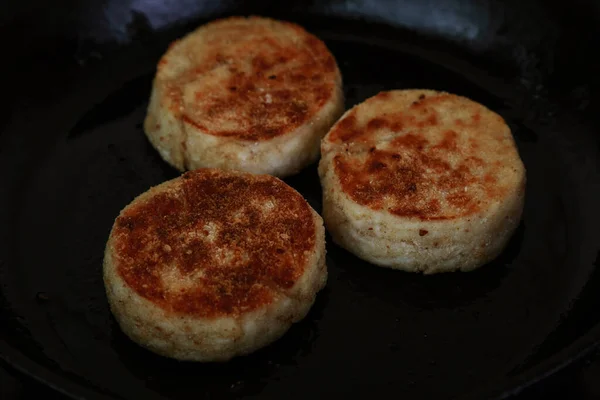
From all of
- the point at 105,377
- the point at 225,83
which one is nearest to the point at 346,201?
the point at 225,83

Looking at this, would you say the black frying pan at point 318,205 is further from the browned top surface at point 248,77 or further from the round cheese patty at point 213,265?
the browned top surface at point 248,77

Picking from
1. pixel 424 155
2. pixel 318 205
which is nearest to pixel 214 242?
pixel 318 205

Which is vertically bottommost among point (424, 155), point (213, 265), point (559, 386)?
point (559, 386)

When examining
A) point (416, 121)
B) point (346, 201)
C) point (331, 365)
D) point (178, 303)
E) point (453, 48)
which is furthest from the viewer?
point (453, 48)

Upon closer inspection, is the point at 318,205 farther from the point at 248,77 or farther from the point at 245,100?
the point at 248,77

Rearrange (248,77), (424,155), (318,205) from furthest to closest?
(248,77)
(318,205)
(424,155)

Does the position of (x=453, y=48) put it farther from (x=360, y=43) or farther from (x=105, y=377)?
(x=105, y=377)

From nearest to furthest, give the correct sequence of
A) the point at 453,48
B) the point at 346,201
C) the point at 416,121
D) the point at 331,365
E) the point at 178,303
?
the point at 178,303 → the point at 331,365 → the point at 346,201 → the point at 416,121 → the point at 453,48
